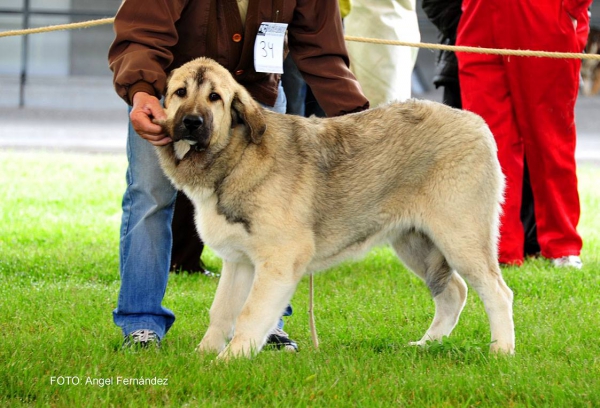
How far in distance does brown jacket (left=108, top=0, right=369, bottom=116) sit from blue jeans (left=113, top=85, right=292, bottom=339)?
1.24ft

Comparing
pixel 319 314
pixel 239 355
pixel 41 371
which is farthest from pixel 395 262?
pixel 41 371

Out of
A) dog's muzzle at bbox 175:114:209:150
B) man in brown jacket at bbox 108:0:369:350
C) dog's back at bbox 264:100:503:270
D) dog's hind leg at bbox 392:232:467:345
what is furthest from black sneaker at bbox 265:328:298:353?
dog's muzzle at bbox 175:114:209:150

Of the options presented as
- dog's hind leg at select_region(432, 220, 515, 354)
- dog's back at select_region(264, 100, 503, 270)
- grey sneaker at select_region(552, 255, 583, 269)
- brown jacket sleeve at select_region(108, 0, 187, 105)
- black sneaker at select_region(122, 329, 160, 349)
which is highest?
brown jacket sleeve at select_region(108, 0, 187, 105)

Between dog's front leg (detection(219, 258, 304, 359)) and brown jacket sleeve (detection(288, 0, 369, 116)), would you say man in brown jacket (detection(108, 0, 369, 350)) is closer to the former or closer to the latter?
brown jacket sleeve (detection(288, 0, 369, 116))

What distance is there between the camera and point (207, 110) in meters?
4.16

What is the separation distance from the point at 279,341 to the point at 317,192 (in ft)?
3.01

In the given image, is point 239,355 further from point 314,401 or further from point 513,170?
point 513,170

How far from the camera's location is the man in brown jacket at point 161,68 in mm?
4449

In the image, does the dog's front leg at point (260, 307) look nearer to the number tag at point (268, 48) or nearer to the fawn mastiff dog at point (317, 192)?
the fawn mastiff dog at point (317, 192)

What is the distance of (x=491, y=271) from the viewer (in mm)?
4688

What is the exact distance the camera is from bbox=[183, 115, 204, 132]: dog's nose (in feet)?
13.4

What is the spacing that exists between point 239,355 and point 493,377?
45.6 inches

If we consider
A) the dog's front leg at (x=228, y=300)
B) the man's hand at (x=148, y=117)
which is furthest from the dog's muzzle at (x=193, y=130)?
the dog's front leg at (x=228, y=300)

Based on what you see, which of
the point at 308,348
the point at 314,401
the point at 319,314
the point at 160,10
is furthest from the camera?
the point at 319,314
